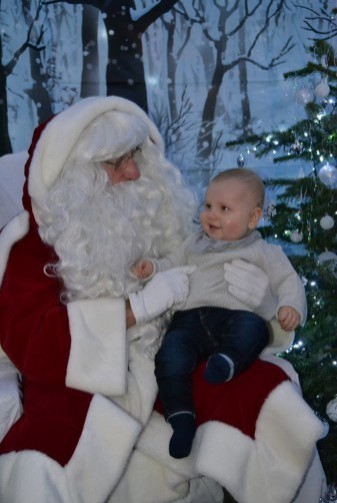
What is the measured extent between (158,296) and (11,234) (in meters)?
0.53

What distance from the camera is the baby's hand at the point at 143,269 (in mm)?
2166

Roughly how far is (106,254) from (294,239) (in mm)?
1090

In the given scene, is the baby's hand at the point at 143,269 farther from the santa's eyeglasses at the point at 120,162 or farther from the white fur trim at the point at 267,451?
the white fur trim at the point at 267,451

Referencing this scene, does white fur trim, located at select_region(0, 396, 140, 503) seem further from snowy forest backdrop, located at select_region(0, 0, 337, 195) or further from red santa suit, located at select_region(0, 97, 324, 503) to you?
snowy forest backdrop, located at select_region(0, 0, 337, 195)

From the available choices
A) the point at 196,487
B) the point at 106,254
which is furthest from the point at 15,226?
the point at 196,487

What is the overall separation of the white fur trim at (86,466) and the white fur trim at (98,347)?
59 millimetres

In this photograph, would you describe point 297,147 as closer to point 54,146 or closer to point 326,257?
point 326,257

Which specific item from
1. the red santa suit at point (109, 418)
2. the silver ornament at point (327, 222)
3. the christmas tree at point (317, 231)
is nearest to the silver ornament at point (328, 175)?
the christmas tree at point (317, 231)

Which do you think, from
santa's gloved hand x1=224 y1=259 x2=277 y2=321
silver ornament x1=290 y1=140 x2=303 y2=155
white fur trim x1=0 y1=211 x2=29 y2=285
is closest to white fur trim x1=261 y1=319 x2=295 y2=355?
santa's gloved hand x1=224 y1=259 x2=277 y2=321

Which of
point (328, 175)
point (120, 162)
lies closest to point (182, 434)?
point (120, 162)

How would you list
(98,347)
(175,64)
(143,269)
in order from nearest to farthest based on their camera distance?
(98,347) → (143,269) → (175,64)

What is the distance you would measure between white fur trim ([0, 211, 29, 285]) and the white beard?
0.22ft

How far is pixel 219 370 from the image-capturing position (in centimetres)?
188

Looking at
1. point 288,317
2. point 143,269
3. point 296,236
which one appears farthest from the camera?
point 296,236
